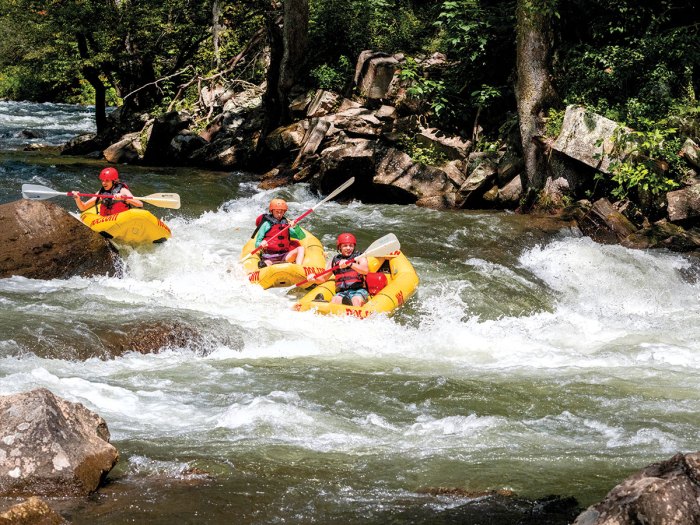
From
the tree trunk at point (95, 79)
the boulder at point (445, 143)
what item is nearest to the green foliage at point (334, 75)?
the boulder at point (445, 143)

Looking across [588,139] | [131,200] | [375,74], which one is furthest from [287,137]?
[588,139]

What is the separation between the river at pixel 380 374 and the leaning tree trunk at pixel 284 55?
436cm

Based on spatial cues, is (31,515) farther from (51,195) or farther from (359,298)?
(51,195)

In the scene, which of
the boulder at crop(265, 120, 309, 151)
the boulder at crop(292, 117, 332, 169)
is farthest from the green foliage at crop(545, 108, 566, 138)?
the boulder at crop(265, 120, 309, 151)

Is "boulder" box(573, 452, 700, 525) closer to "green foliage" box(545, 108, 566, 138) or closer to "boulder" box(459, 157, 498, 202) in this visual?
"boulder" box(459, 157, 498, 202)

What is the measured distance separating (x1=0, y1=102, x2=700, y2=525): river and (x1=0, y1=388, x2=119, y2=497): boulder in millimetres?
129

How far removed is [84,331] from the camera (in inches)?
255

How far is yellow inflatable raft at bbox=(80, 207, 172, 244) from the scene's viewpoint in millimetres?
9570

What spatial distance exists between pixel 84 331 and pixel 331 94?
951 cm

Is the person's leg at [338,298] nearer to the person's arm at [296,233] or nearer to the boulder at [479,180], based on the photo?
→ the person's arm at [296,233]

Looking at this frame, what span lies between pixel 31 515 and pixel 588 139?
9.95 metres

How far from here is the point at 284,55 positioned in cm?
1526

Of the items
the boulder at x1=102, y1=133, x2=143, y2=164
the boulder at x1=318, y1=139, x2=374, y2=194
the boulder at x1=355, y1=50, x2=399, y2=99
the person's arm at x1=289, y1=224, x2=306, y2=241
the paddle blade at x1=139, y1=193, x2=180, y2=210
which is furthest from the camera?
the boulder at x1=102, y1=133, x2=143, y2=164

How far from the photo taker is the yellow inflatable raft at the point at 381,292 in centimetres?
790
